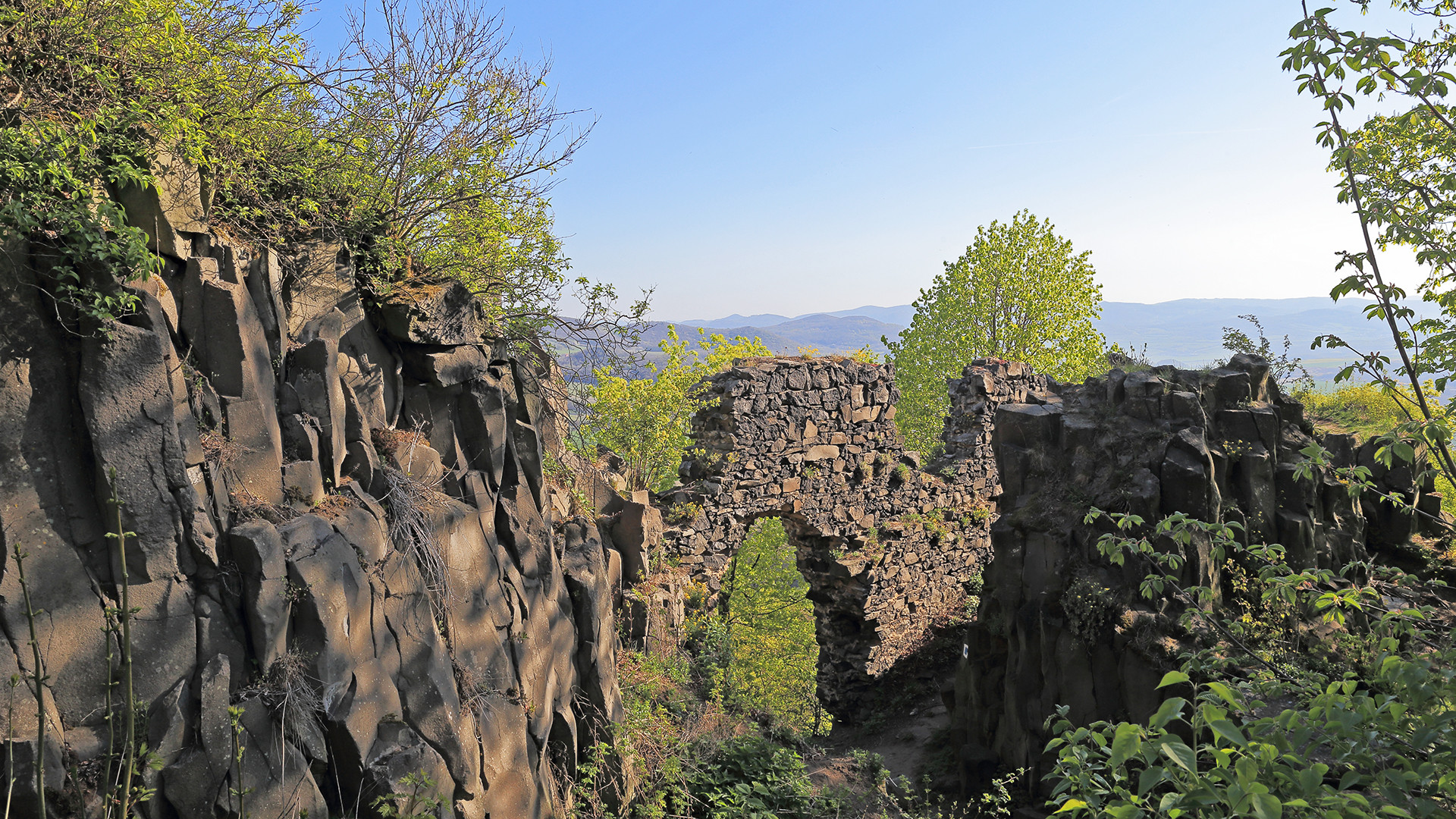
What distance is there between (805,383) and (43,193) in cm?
1040

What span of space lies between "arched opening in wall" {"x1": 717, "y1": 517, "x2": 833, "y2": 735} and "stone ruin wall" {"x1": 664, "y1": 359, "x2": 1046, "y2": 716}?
89 centimetres

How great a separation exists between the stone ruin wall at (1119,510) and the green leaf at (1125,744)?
754 cm

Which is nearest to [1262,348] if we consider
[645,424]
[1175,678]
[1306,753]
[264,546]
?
[645,424]

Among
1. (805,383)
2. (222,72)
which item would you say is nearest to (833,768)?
(805,383)

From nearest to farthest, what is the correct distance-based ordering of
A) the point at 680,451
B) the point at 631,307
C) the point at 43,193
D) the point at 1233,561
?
1. the point at 43,193
2. the point at 631,307
3. the point at 1233,561
4. the point at 680,451

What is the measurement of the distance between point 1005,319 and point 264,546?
77.6 feet

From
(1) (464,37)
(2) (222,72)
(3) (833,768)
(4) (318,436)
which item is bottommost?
(3) (833,768)

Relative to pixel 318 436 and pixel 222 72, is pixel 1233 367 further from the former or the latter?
pixel 222 72

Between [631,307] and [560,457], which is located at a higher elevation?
[631,307]

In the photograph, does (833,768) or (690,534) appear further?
(690,534)

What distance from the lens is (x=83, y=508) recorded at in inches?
151

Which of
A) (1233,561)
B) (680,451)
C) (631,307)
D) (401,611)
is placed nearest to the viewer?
(401,611)

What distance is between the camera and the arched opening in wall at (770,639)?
10.1 m

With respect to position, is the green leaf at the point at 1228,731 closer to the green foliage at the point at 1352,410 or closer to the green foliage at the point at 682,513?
the green foliage at the point at 682,513
